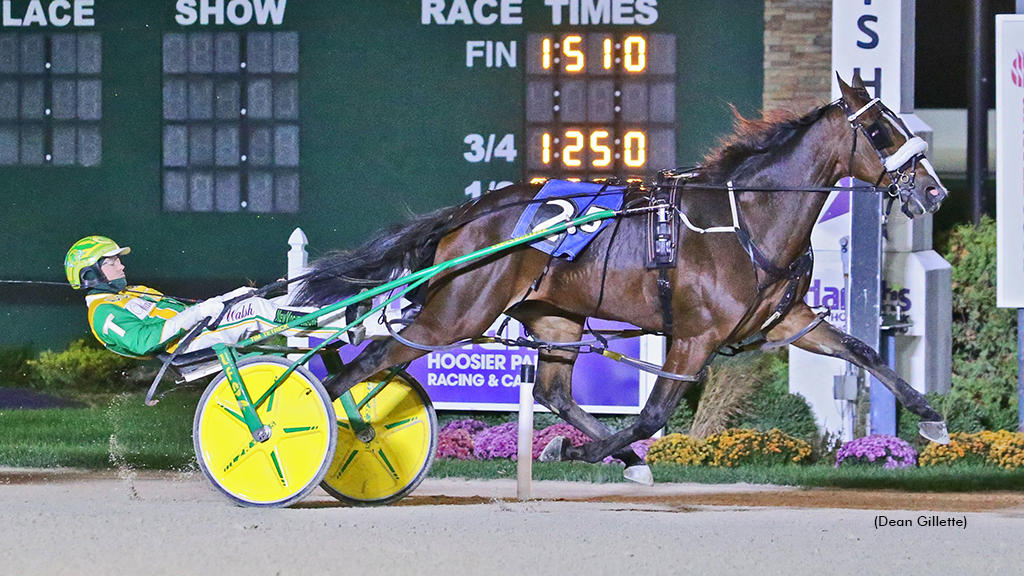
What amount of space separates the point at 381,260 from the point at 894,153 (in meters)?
2.23

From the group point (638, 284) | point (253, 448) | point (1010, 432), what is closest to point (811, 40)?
point (1010, 432)

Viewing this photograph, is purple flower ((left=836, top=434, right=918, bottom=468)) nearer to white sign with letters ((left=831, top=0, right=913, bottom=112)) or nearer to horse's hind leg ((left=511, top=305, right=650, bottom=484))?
white sign with letters ((left=831, top=0, right=913, bottom=112))

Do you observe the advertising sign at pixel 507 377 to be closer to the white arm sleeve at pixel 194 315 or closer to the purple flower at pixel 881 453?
the purple flower at pixel 881 453

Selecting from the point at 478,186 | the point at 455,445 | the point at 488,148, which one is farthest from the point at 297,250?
the point at 455,445

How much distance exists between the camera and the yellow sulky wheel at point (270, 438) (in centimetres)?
577

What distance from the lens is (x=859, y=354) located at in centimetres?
592

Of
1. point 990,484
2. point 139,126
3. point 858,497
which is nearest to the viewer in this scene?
point 858,497

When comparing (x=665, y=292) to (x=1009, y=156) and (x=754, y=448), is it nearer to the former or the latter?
(x=754, y=448)

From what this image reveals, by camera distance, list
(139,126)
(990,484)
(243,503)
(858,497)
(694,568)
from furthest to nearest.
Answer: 1. (139,126)
2. (990,484)
3. (858,497)
4. (243,503)
5. (694,568)

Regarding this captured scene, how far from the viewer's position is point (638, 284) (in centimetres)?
583

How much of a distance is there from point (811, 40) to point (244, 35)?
3711mm

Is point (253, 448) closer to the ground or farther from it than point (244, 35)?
closer to the ground

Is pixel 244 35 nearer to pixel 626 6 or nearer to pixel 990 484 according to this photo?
pixel 626 6

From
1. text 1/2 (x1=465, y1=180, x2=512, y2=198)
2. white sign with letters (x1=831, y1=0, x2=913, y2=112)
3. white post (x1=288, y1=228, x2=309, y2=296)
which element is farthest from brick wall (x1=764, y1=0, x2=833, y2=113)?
white post (x1=288, y1=228, x2=309, y2=296)
